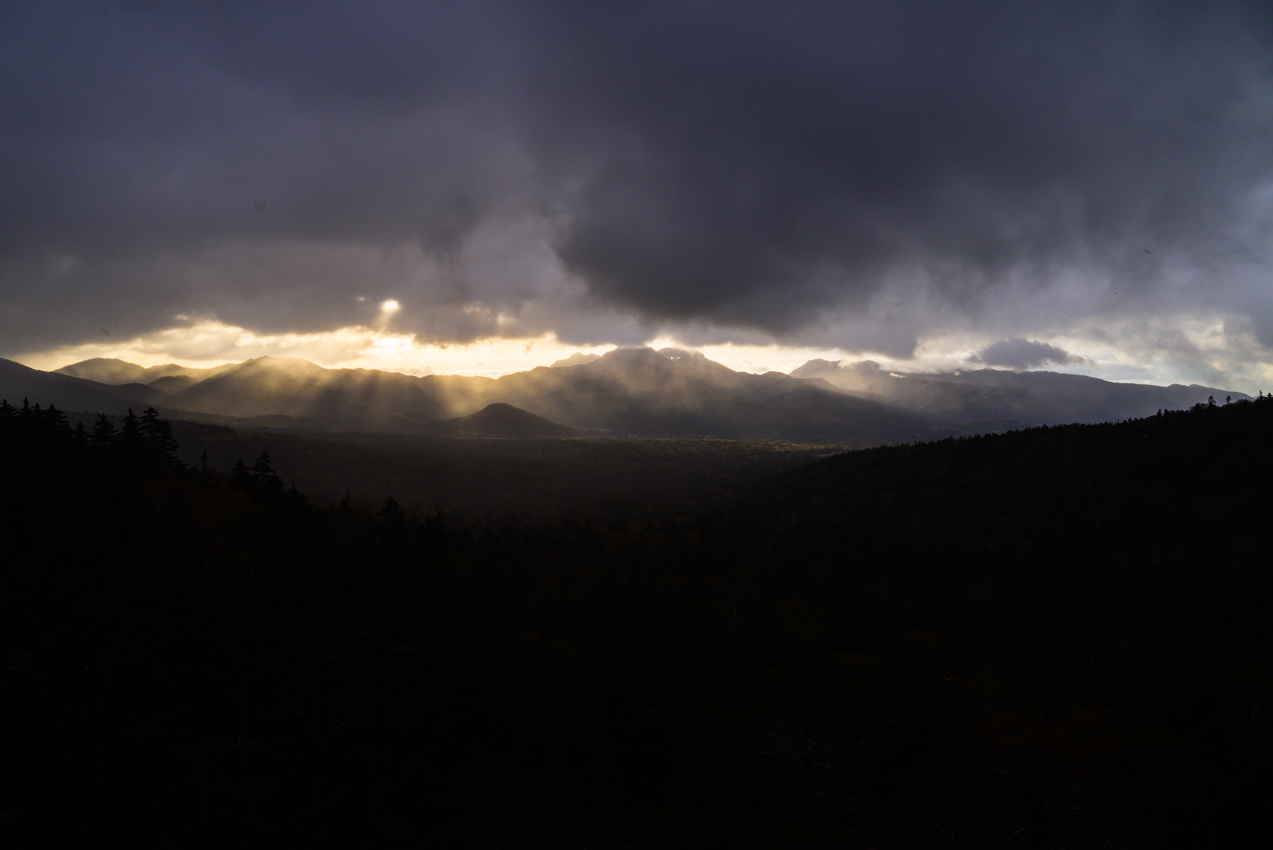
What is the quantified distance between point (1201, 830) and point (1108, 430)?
152 m

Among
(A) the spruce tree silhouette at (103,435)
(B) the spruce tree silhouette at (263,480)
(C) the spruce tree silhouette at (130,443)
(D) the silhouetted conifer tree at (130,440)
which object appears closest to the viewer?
(C) the spruce tree silhouette at (130,443)

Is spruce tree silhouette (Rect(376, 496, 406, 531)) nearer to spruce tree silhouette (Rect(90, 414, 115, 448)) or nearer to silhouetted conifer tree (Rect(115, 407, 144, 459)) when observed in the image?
silhouetted conifer tree (Rect(115, 407, 144, 459))

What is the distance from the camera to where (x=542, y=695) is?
4103 cm

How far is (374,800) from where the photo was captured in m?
27.2

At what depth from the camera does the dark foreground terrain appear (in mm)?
22016

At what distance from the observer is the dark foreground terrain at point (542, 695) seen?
22016mm

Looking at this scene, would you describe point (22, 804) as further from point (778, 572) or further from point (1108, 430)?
point (1108, 430)

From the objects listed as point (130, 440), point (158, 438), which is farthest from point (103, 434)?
point (130, 440)

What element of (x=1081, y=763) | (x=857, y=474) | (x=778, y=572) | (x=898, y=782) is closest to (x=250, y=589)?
(x=898, y=782)

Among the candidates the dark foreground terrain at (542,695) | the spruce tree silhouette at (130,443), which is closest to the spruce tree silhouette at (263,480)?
the dark foreground terrain at (542,695)

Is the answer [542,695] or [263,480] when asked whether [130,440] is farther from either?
[542,695]

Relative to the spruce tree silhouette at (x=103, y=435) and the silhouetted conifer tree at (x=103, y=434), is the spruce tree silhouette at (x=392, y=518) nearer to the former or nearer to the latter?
the spruce tree silhouette at (x=103, y=435)

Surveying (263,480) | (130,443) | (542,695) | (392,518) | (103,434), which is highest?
(103,434)

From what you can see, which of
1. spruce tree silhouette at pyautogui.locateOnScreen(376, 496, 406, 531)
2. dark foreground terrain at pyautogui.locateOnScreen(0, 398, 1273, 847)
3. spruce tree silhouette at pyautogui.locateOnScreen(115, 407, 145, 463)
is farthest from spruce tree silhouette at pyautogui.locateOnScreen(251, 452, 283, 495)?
spruce tree silhouette at pyautogui.locateOnScreen(376, 496, 406, 531)
